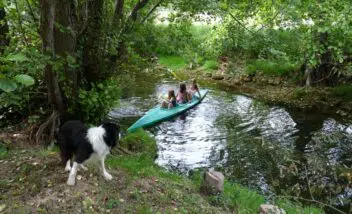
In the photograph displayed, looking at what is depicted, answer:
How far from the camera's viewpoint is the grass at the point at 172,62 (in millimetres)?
26087

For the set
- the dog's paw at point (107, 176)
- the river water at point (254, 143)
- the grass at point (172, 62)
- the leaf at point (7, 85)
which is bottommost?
the river water at point (254, 143)

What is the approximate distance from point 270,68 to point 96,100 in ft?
47.5

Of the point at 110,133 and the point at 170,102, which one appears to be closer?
the point at 110,133

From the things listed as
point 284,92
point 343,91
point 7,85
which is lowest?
point 284,92

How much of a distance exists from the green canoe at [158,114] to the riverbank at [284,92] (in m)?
4.06

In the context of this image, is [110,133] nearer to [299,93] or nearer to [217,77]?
[299,93]

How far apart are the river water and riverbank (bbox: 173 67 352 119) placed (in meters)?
0.90

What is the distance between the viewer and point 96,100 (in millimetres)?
8703

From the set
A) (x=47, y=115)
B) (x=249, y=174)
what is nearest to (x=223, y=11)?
(x=249, y=174)

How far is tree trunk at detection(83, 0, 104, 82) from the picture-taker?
8445mm

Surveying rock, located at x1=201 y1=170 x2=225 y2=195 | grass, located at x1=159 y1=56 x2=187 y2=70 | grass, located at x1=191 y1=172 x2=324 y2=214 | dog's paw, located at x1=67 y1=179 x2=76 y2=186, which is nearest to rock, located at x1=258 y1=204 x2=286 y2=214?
grass, located at x1=191 y1=172 x2=324 y2=214

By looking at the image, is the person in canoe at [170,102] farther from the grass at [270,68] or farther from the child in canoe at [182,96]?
the grass at [270,68]

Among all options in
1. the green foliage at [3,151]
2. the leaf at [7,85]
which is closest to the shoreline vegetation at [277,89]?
the green foliage at [3,151]

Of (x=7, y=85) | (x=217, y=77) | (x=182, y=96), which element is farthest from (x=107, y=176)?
(x=217, y=77)
